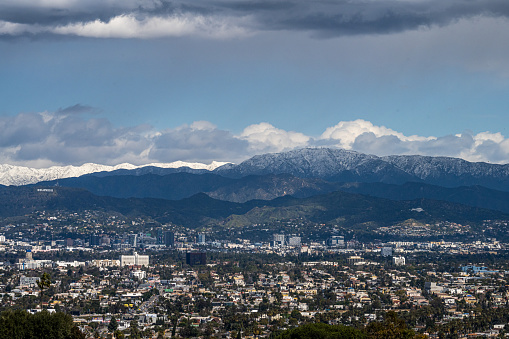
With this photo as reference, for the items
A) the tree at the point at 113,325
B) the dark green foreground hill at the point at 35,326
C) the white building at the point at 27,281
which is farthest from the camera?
the white building at the point at 27,281

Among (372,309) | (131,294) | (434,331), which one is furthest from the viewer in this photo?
(131,294)

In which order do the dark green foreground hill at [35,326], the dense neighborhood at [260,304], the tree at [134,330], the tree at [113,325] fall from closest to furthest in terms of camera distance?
1. the dark green foreground hill at [35,326]
2. the tree at [134,330]
3. the tree at [113,325]
4. the dense neighborhood at [260,304]

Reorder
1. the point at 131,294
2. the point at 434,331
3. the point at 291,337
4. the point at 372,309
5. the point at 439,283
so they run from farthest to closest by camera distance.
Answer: the point at 439,283 → the point at 131,294 → the point at 372,309 → the point at 434,331 → the point at 291,337

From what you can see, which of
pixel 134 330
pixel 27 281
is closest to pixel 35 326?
pixel 134 330

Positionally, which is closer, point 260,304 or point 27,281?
point 260,304

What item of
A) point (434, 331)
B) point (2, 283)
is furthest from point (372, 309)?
point (2, 283)

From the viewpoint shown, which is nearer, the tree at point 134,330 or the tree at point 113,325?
the tree at point 134,330

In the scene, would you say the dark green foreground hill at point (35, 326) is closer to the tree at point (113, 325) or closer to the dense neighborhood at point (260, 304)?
the dense neighborhood at point (260, 304)

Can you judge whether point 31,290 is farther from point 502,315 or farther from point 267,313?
point 502,315

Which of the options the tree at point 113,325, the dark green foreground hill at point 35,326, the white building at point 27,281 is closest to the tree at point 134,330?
the tree at point 113,325

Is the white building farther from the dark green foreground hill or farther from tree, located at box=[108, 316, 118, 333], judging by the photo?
the dark green foreground hill

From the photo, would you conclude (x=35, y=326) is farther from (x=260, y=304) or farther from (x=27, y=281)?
(x=27, y=281)
